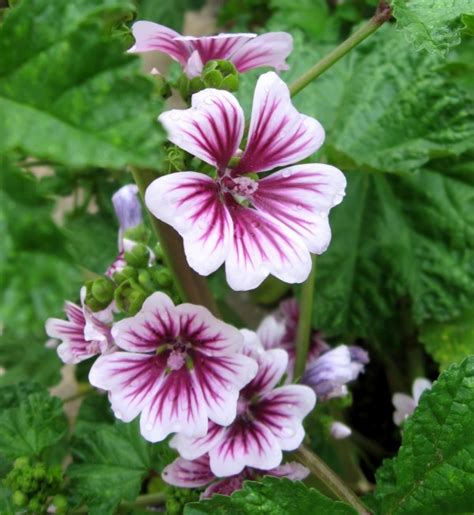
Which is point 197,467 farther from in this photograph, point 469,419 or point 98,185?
point 98,185

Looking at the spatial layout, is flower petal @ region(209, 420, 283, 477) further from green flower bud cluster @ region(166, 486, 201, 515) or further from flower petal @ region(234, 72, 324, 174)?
flower petal @ region(234, 72, 324, 174)

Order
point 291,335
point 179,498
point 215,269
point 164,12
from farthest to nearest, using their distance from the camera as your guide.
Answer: point 164,12 < point 291,335 < point 179,498 < point 215,269

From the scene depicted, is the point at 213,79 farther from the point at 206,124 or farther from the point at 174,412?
the point at 174,412

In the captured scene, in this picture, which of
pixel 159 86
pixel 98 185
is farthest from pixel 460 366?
pixel 98 185

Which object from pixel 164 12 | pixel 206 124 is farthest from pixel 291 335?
pixel 164 12

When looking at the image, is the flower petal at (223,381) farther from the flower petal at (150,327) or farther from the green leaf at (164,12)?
the green leaf at (164,12)

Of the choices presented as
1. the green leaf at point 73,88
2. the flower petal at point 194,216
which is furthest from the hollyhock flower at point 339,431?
the green leaf at point 73,88

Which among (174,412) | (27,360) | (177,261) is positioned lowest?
(27,360)
